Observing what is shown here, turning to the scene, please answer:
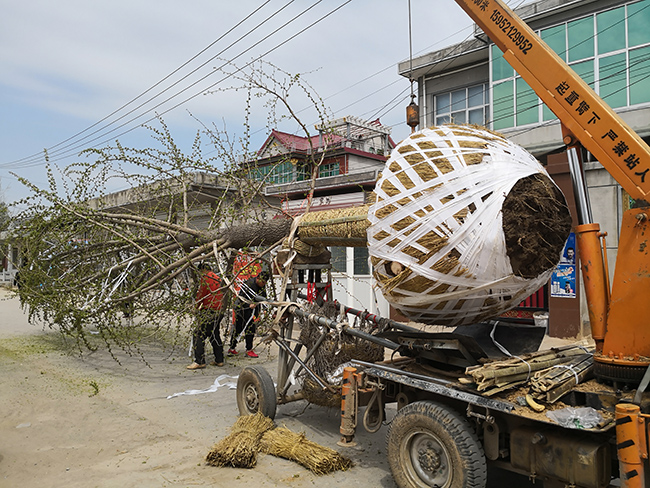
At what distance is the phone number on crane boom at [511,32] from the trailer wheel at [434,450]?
2949mm

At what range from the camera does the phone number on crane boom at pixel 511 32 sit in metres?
4.04

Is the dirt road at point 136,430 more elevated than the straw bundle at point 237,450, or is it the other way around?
the straw bundle at point 237,450

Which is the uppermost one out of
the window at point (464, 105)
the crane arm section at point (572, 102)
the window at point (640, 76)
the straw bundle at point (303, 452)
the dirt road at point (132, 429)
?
the window at point (464, 105)

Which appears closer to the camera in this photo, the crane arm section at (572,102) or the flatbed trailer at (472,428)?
the flatbed trailer at (472,428)

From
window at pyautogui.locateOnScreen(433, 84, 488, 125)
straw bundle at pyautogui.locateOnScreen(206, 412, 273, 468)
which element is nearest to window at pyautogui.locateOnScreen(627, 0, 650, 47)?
window at pyautogui.locateOnScreen(433, 84, 488, 125)

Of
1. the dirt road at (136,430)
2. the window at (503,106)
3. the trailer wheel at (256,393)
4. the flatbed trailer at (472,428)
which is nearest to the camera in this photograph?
the flatbed trailer at (472,428)

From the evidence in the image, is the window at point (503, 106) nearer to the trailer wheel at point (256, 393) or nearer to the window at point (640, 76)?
the window at point (640, 76)

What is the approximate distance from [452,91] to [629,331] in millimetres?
14497

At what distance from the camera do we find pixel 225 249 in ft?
24.2

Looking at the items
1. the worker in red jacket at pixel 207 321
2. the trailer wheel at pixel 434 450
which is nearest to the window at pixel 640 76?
the worker in red jacket at pixel 207 321

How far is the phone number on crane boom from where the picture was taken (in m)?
4.04

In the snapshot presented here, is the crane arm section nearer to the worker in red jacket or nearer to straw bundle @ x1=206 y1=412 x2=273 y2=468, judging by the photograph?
straw bundle @ x1=206 y1=412 x2=273 y2=468

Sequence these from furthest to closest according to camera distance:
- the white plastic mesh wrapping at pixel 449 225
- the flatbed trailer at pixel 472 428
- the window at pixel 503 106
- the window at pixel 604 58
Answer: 1. the window at pixel 503 106
2. the window at pixel 604 58
3. the white plastic mesh wrapping at pixel 449 225
4. the flatbed trailer at pixel 472 428

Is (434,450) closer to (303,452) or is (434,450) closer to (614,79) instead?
(303,452)
